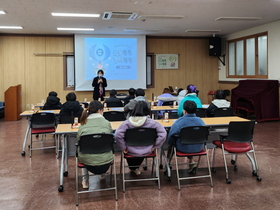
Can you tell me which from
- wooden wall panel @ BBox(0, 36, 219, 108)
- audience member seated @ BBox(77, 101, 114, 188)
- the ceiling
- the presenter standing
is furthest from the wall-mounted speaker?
audience member seated @ BBox(77, 101, 114, 188)

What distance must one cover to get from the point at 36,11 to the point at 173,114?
14.3 ft

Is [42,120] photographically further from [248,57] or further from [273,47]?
[248,57]

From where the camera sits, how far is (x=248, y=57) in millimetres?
10570

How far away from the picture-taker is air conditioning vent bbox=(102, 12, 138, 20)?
24.8 ft

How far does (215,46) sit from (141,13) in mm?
5143

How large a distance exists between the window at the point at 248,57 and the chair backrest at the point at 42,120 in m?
7.22

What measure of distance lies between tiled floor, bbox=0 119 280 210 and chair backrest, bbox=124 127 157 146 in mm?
617

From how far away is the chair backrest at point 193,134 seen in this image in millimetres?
3695

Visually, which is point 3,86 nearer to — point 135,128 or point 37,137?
point 37,137

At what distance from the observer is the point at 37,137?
270 inches

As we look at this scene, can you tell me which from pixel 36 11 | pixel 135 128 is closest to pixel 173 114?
pixel 135 128

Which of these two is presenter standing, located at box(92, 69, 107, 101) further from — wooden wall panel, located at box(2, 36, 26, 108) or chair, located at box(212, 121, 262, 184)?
chair, located at box(212, 121, 262, 184)

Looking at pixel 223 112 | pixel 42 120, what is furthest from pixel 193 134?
pixel 42 120

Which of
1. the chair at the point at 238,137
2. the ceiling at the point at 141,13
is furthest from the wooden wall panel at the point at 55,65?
the chair at the point at 238,137
